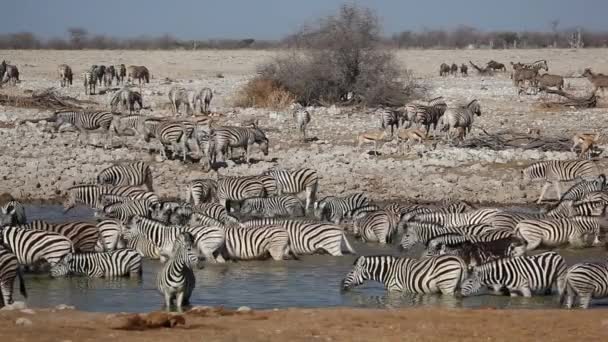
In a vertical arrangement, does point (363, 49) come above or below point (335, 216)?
above

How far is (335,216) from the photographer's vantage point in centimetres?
1617

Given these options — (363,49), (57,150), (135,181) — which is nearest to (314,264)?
(135,181)

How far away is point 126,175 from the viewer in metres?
18.1

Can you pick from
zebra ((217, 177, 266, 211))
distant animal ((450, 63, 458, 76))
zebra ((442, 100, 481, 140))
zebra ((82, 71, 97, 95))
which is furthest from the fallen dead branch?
distant animal ((450, 63, 458, 76))

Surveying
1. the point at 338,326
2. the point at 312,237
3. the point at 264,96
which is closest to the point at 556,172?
the point at 312,237

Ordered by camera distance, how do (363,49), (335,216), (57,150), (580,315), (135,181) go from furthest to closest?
(363,49)
(57,150)
(135,181)
(335,216)
(580,315)

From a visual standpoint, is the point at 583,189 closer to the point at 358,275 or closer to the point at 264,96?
the point at 358,275

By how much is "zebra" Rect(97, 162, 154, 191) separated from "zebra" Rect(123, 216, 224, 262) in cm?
438

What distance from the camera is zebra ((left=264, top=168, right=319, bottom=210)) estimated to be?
17.5 m

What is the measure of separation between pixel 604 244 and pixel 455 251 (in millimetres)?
3288

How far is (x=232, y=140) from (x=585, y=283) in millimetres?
10255

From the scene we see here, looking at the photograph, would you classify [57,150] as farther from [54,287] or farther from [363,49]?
[363,49]

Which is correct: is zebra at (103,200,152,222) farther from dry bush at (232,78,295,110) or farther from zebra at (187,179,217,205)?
dry bush at (232,78,295,110)

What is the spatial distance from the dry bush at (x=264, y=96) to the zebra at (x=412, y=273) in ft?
53.5
